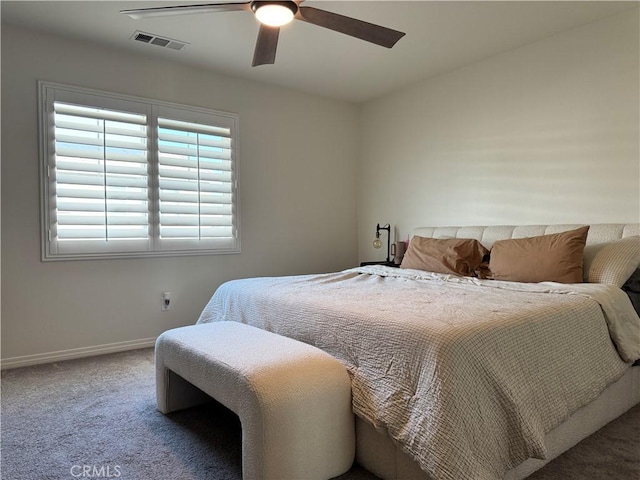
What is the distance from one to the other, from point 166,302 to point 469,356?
2.98 m

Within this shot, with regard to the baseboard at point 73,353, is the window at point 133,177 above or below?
above

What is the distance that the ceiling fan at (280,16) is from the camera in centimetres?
212

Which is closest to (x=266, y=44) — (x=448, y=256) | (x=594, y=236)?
(x=448, y=256)

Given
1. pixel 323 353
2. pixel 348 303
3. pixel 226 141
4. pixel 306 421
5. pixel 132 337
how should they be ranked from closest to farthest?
pixel 306 421, pixel 323 353, pixel 348 303, pixel 132 337, pixel 226 141

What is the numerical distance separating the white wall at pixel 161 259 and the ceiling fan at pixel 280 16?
1.47m

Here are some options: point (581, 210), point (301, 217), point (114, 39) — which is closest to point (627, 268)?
point (581, 210)

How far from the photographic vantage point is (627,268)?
251 cm

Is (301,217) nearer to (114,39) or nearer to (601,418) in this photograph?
(114,39)

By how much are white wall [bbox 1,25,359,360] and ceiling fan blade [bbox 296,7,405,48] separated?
6.47ft

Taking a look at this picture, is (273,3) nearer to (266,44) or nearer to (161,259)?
(266,44)

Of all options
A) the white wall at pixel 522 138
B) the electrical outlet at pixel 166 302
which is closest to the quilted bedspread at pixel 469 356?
the white wall at pixel 522 138

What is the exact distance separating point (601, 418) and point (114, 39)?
4.04 meters

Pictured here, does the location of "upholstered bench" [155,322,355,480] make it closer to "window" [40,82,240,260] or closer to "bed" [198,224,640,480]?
"bed" [198,224,640,480]

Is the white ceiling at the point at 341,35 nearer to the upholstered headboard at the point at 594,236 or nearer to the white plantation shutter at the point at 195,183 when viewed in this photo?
the white plantation shutter at the point at 195,183
